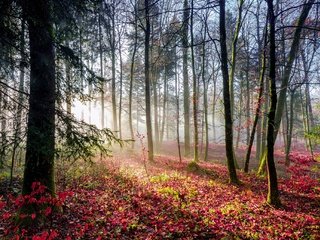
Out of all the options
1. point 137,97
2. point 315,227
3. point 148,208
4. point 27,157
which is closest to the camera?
point 27,157

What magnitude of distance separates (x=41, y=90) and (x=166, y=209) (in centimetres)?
491

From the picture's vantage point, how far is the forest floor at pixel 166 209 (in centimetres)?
635

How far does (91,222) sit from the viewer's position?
6715 mm

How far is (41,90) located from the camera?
6227mm

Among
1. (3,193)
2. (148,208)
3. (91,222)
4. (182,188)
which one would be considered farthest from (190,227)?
(3,193)

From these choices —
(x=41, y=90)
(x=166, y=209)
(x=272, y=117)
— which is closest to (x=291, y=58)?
(x=272, y=117)

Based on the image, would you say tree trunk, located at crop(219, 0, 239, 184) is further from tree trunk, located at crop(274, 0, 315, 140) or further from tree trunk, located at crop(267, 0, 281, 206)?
tree trunk, located at crop(274, 0, 315, 140)

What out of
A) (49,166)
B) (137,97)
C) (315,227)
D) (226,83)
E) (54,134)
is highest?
(137,97)

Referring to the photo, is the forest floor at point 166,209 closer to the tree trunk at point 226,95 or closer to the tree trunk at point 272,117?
the tree trunk at point 272,117

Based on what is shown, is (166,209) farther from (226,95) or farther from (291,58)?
(291,58)

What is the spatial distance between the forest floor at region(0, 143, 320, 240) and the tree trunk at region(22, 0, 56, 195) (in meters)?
0.58

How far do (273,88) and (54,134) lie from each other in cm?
650

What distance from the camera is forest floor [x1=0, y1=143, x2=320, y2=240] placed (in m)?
6.35

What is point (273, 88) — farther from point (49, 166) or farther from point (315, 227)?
point (49, 166)
